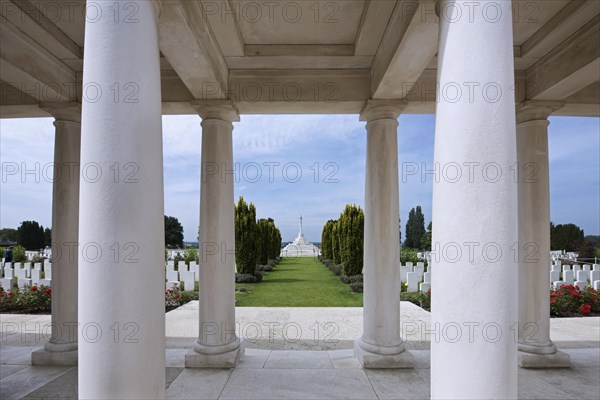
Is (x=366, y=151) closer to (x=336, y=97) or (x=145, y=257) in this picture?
(x=336, y=97)

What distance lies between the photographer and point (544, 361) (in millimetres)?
14922

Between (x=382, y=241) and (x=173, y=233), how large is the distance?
145552 millimetres

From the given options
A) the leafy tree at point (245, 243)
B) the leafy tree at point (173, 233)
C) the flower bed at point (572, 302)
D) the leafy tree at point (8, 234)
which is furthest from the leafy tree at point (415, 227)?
the leafy tree at point (8, 234)

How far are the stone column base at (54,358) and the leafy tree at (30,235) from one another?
105846 mm

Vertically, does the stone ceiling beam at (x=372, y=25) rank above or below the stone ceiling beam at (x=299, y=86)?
above

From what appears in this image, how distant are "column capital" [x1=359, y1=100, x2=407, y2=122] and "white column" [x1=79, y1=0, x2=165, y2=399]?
10345 mm

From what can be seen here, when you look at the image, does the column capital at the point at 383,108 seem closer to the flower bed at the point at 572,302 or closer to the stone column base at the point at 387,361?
the stone column base at the point at 387,361

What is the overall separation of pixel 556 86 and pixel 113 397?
55.2 feet

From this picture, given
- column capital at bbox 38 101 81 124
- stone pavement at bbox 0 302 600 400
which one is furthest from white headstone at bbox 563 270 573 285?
column capital at bbox 38 101 81 124

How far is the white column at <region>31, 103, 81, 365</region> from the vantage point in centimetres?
1563

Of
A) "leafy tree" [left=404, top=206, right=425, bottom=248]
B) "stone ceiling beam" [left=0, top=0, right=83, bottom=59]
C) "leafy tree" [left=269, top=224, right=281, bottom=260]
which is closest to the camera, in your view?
"stone ceiling beam" [left=0, top=0, right=83, bottom=59]

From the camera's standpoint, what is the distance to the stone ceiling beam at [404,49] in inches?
363

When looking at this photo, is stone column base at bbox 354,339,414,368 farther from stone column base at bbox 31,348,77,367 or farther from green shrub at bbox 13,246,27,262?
green shrub at bbox 13,246,27,262

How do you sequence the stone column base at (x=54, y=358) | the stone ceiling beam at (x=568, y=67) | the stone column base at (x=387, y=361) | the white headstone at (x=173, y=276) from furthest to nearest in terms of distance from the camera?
1. the white headstone at (x=173, y=276)
2. the stone column base at (x=54, y=358)
3. the stone column base at (x=387, y=361)
4. the stone ceiling beam at (x=568, y=67)
